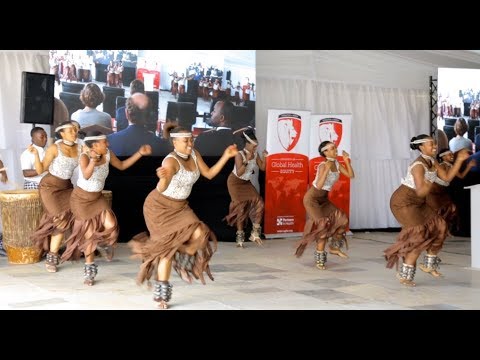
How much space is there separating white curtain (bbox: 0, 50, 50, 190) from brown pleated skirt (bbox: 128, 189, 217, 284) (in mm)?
3919

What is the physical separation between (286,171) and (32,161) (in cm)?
374

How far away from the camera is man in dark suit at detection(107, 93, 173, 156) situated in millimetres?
10062

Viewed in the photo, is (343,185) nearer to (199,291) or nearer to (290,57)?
(290,57)

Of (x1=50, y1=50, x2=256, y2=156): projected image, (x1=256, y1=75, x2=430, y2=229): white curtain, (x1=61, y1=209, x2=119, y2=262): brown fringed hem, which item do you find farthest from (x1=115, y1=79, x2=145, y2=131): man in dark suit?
(x1=61, y1=209, x2=119, y2=262): brown fringed hem

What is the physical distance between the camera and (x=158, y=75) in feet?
33.7

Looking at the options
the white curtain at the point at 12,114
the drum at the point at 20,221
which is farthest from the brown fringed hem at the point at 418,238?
the white curtain at the point at 12,114

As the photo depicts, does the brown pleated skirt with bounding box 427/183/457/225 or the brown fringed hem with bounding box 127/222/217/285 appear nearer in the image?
the brown fringed hem with bounding box 127/222/217/285

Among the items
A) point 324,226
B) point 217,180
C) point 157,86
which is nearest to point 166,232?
point 324,226

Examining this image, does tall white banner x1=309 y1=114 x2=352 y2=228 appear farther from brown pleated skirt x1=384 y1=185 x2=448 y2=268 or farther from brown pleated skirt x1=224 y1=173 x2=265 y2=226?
brown pleated skirt x1=384 y1=185 x2=448 y2=268

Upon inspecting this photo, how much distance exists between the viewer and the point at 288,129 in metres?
10.9

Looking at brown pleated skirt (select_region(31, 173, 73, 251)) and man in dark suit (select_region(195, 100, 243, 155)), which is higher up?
man in dark suit (select_region(195, 100, 243, 155))

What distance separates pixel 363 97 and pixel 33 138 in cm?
539
